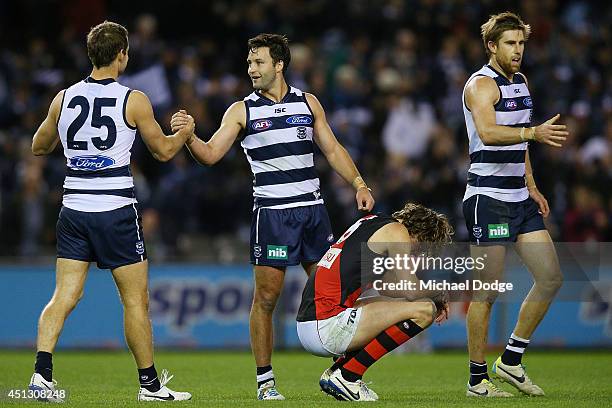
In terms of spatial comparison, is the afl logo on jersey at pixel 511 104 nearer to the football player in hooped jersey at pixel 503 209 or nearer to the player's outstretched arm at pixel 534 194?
the football player in hooped jersey at pixel 503 209

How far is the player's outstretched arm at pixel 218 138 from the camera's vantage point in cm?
930

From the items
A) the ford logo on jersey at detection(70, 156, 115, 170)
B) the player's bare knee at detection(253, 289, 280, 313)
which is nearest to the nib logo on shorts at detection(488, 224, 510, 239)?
the player's bare knee at detection(253, 289, 280, 313)

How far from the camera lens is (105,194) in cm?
871

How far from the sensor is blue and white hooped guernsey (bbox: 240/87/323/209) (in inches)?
377

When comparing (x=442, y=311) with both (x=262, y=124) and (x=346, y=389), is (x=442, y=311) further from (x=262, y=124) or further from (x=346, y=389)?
(x=262, y=124)

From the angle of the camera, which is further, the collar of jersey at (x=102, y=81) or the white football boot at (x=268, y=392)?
the white football boot at (x=268, y=392)

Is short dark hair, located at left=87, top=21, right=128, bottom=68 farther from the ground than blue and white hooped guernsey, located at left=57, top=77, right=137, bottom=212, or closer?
farther from the ground

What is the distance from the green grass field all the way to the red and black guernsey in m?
0.68

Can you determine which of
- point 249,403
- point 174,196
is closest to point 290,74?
point 174,196

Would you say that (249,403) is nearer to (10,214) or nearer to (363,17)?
(10,214)

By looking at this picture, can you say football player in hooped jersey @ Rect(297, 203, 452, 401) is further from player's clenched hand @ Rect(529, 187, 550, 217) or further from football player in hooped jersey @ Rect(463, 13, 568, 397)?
player's clenched hand @ Rect(529, 187, 550, 217)

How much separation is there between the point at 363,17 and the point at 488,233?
11.5 m
